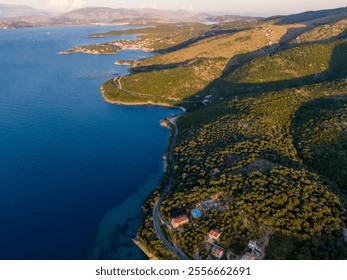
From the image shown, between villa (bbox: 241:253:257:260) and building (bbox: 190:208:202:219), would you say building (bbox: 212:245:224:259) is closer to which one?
villa (bbox: 241:253:257:260)

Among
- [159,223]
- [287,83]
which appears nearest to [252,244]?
[159,223]

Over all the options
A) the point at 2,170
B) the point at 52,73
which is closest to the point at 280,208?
the point at 2,170

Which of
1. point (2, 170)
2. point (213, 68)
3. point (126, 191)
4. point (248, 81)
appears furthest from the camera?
point (213, 68)

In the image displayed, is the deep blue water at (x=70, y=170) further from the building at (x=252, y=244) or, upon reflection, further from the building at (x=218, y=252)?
the building at (x=252, y=244)

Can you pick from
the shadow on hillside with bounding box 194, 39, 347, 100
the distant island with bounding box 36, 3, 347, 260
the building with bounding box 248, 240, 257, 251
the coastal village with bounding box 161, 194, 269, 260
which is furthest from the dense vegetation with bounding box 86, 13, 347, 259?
the building with bounding box 248, 240, 257, 251

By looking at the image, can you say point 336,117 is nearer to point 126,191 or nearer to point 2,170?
point 126,191

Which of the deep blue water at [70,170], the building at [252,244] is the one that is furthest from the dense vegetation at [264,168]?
the deep blue water at [70,170]

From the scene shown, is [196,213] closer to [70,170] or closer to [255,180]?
[255,180]

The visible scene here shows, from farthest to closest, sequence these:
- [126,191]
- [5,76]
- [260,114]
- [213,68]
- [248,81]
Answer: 1. [5,76]
2. [213,68]
3. [248,81]
4. [260,114]
5. [126,191]
